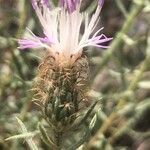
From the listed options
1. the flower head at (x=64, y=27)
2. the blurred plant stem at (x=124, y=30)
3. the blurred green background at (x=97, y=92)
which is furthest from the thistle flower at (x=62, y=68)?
the blurred plant stem at (x=124, y=30)

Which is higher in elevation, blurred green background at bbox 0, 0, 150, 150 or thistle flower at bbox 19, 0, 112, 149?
thistle flower at bbox 19, 0, 112, 149

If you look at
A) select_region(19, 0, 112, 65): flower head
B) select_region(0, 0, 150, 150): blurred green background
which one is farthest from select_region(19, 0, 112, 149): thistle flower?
select_region(0, 0, 150, 150): blurred green background

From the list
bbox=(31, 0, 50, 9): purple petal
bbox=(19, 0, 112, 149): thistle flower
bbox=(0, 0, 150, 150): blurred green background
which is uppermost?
bbox=(31, 0, 50, 9): purple petal

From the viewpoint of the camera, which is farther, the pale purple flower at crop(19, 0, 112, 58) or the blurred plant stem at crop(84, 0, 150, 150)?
the blurred plant stem at crop(84, 0, 150, 150)

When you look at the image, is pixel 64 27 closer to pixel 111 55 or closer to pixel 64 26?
pixel 64 26

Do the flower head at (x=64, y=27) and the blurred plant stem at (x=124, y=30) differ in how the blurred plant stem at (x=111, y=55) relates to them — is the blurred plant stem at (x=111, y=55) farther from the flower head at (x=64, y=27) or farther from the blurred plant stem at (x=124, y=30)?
the flower head at (x=64, y=27)

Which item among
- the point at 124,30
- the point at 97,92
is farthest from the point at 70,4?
the point at 97,92

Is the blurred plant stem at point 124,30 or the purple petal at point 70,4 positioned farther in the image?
the blurred plant stem at point 124,30

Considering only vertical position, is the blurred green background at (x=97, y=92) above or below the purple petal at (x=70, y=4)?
below

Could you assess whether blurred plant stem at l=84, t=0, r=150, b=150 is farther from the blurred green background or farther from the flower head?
the flower head
